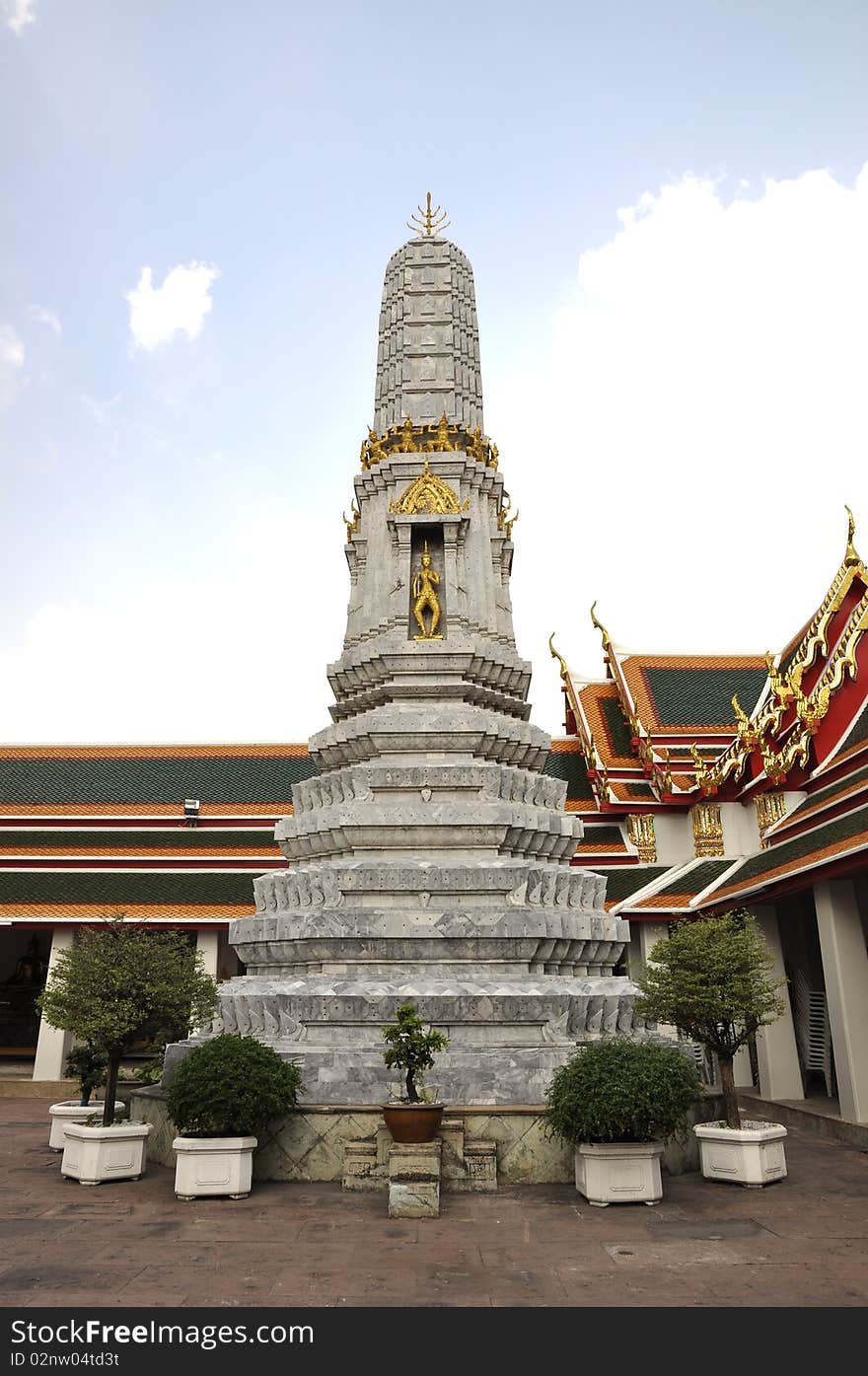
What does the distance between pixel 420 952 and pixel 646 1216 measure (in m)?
→ 4.06

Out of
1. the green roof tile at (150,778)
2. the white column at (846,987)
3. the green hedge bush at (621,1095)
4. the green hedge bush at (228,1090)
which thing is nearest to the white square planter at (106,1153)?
the green hedge bush at (228,1090)

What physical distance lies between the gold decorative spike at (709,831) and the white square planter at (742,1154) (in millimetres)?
12641

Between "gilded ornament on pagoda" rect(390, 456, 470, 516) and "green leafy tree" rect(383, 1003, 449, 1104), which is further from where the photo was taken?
"gilded ornament on pagoda" rect(390, 456, 470, 516)

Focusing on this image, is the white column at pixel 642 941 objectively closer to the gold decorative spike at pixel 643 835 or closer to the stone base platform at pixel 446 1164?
the gold decorative spike at pixel 643 835

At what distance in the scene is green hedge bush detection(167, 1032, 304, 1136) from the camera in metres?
8.90

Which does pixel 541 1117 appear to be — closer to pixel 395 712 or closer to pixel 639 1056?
pixel 639 1056

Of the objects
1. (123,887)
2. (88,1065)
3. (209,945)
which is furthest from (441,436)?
(123,887)

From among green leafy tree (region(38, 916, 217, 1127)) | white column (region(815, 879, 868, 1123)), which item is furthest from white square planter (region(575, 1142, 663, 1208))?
white column (region(815, 879, 868, 1123))

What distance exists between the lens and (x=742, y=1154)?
9.63 metres

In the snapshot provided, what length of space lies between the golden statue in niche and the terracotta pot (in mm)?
7539

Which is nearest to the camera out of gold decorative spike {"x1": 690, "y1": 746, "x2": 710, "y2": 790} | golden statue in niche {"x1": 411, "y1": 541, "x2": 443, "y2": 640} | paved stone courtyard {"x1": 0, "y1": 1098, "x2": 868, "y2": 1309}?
paved stone courtyard {"x1": 0, "y1": 1098, "x2": 868, "y2": 1309}

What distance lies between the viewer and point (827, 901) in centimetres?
1447

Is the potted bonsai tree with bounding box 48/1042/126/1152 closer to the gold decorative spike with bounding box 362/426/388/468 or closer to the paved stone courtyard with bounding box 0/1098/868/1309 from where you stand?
the paved stone courtyard with bounding box 0/1098/868/1309

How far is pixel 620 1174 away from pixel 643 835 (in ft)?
50.0
